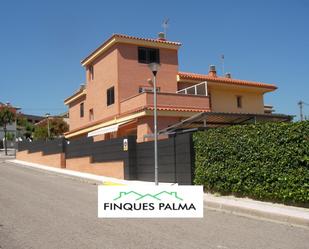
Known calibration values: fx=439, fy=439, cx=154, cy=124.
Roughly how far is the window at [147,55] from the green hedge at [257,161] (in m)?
14.7

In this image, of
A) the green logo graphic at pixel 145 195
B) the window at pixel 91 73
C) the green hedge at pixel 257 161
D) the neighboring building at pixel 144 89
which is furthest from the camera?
the window at pixel 91 73

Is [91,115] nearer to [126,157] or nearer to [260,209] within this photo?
[126,157]

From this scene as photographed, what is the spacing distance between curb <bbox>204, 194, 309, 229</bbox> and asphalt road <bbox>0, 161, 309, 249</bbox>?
32cm

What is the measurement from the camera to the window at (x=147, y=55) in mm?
29344

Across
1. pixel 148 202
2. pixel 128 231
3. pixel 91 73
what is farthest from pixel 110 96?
pixel 128 231

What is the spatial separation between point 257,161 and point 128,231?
5.26 meters

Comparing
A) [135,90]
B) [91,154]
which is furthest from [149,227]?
[135,90]

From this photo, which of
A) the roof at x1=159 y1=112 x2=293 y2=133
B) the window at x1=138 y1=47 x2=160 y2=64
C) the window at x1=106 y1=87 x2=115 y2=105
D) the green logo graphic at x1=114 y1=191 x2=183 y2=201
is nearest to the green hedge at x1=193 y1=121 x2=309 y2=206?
the green logo graphic at x1=114 y1=191 x2=183 y2=201

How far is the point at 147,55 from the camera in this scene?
2964 centimetres

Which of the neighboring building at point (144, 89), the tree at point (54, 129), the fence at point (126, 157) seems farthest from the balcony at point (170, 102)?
the tree at point (54, 129)

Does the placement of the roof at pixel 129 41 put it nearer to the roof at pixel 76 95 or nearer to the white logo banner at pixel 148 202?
the roof at pixel 76 95

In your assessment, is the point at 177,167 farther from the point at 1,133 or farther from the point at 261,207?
the point at 1,133

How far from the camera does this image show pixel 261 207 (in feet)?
38.6

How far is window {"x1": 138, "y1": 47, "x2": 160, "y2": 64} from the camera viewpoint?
29.3m
